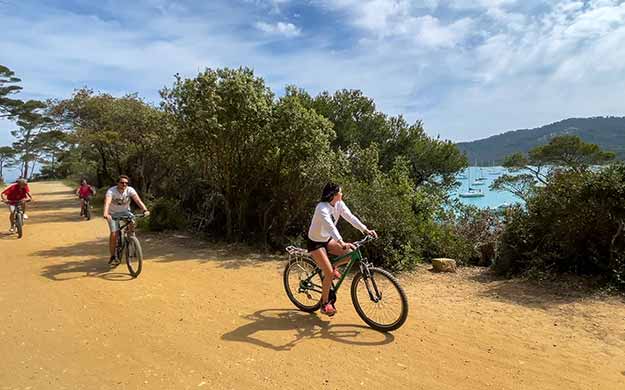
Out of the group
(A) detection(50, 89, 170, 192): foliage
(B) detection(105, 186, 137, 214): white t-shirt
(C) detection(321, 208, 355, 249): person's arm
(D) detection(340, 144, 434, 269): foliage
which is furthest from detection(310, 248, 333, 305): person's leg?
(A) detection(50, 89, 170, 192): foliage

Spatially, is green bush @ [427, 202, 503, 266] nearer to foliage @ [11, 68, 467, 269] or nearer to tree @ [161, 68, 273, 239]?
foliage @ [11, 68, 467, 269]

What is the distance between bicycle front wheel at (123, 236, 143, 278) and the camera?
6883 mm

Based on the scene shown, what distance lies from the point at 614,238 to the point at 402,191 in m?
4.71

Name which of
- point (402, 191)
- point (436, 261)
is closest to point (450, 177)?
point (402, 191)

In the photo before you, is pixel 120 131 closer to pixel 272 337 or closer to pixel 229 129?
pixel 229 129

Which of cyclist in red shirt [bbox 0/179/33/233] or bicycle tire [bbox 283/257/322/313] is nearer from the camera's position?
bicycle tire [bbox 283/257/322/313]

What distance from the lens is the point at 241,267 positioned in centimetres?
816

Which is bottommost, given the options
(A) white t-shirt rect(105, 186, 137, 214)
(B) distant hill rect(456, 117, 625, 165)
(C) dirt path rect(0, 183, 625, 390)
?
→ (C) dirt path rect(0, 183, 625, 390)

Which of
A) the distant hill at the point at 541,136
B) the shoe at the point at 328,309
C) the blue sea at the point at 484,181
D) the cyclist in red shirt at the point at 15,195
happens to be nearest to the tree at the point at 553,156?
the blue sea at the point at 484,181

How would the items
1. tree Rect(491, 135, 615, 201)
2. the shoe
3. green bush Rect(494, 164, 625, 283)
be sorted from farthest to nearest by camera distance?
tree Rect(491, 135, 615, 201) < green bush Rect(494, 164, 625, 283) < the shoe

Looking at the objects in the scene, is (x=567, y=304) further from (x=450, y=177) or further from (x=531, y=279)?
(x=450, y=177)

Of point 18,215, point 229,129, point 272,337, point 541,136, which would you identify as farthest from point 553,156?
point 541,136

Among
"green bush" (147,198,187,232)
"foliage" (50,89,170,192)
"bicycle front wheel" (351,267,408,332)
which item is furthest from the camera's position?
"foliage" (50,89,170,192)

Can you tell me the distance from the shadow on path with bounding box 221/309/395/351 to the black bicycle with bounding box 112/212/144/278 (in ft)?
9.40
